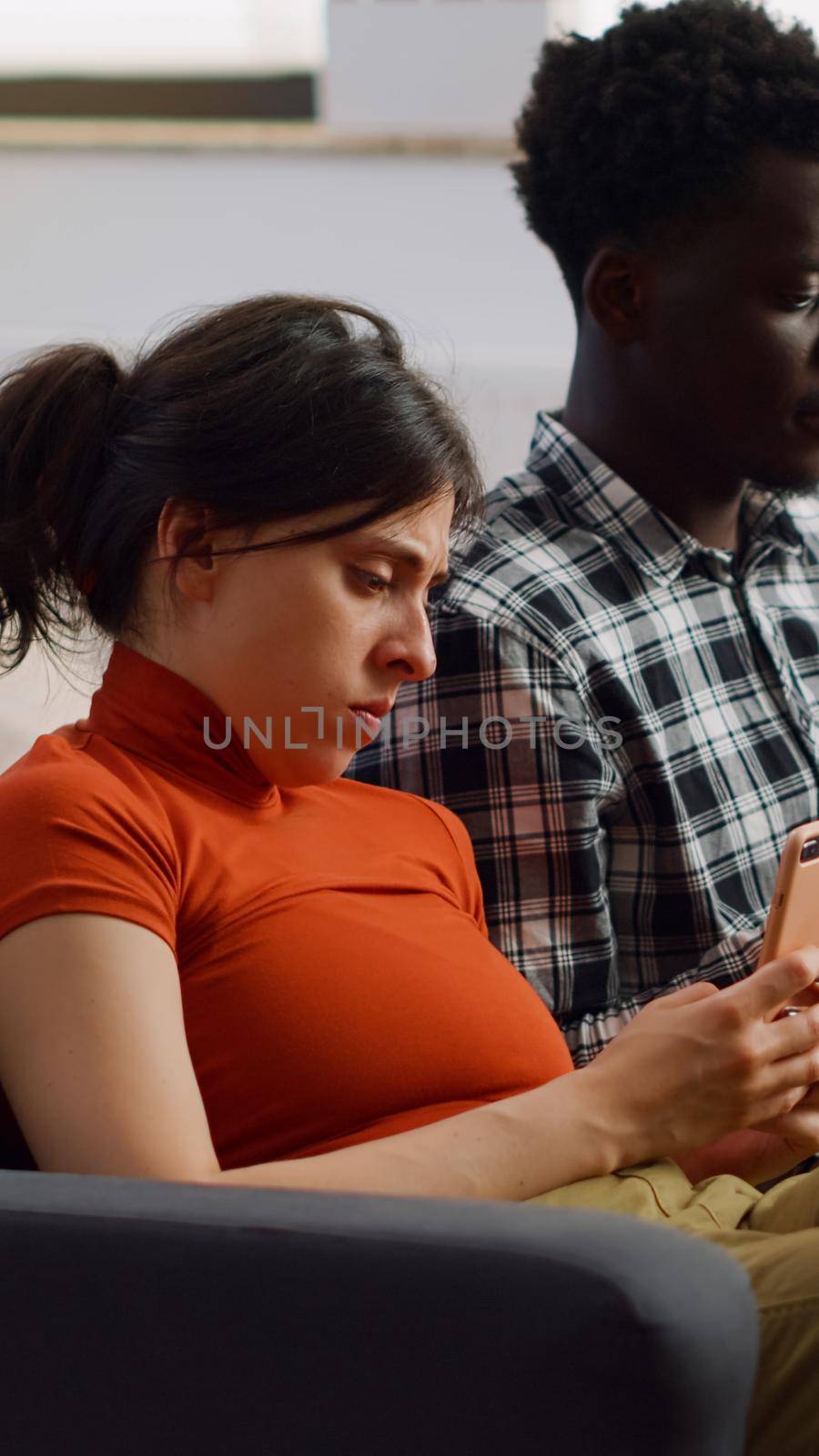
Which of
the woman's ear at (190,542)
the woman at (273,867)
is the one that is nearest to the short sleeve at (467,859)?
the woman at (273,867)

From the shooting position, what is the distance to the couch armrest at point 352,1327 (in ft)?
1.69

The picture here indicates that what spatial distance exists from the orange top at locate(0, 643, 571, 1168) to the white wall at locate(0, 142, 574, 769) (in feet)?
4.33

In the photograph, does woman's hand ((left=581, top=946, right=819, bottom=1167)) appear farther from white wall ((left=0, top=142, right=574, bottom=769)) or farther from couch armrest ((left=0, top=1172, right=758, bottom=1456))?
white wall ((left=0, top=142, right=574, bottom=769))

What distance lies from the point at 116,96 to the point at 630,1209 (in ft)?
5.86

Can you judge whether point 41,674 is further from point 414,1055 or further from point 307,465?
point 414,1055

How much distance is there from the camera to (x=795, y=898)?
0.89m

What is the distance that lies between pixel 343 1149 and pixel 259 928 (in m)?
0.12

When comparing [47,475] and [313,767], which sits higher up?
[47,475]

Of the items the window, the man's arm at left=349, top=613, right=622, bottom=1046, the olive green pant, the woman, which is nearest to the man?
the man's arm at left=349, top=613, right=622, bottom=1046

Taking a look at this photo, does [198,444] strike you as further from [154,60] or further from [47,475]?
[154,60]

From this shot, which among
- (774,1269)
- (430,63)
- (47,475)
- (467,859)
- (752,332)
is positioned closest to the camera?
(774,1269)

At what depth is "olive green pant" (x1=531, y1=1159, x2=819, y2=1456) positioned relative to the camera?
641 mm

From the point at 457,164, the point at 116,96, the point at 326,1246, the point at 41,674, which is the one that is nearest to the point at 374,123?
the point at 457,164

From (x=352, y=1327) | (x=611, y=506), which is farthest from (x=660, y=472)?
(x=352, y=1327)
